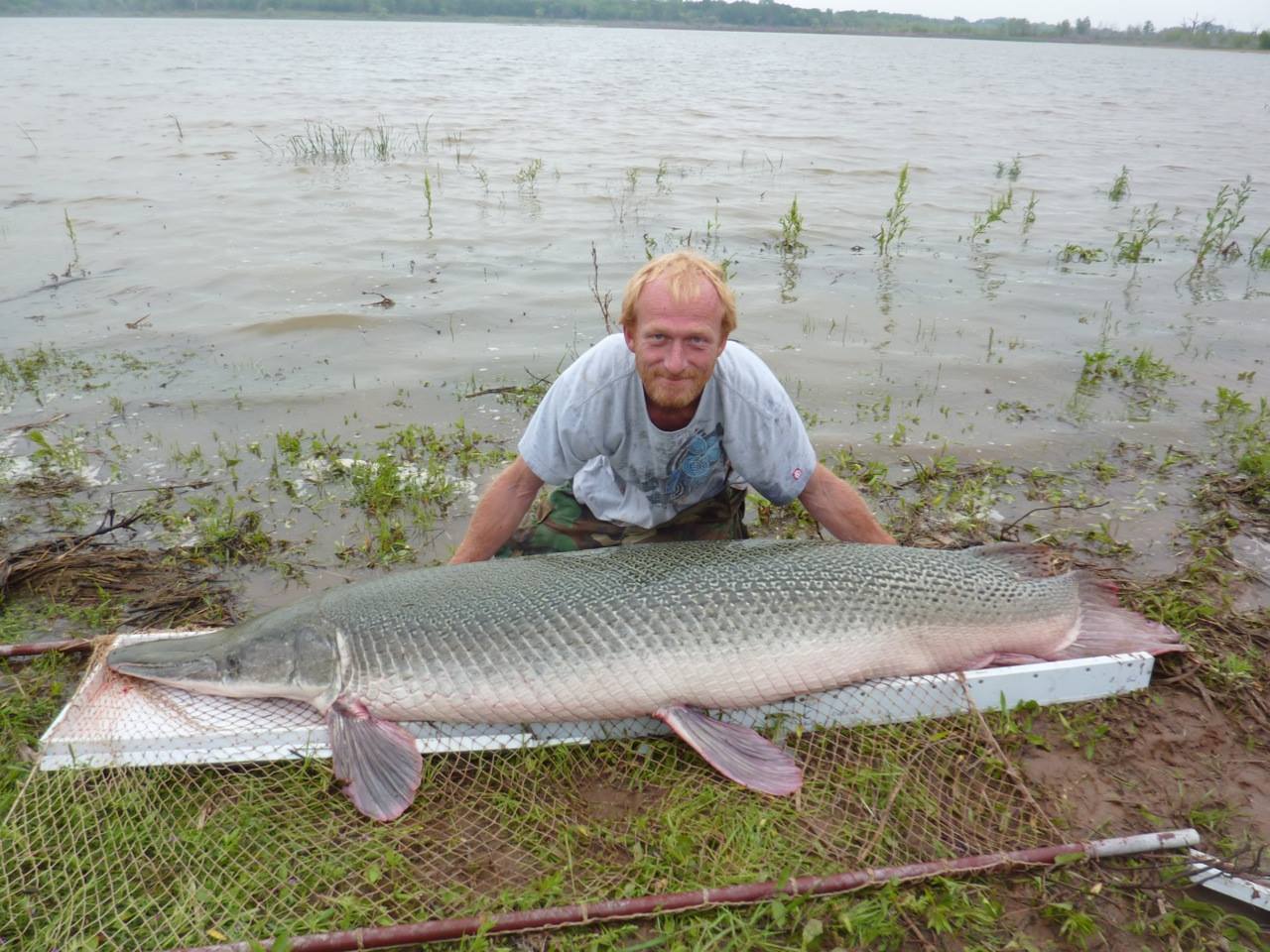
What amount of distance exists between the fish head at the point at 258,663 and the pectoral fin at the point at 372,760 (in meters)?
0.18

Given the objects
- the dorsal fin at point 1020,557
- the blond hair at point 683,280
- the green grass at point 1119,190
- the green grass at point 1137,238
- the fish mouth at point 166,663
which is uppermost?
the blond hair at point 683,280

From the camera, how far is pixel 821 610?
140 inches

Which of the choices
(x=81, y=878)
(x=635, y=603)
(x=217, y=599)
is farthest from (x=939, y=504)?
(x=81, y=878)

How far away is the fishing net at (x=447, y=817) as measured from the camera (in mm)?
2766

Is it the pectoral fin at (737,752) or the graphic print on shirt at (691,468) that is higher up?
the graphic print on shirt at (691,468)

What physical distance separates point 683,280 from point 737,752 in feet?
6.20

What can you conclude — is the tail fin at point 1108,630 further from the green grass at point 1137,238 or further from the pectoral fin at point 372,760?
the green grass at point 1137,238

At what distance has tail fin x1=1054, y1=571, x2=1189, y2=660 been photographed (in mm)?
3838

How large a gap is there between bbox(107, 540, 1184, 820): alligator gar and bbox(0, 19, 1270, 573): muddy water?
115 inches

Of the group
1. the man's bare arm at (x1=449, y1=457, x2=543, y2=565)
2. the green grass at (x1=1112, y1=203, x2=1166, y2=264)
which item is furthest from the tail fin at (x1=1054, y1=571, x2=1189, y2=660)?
the green grass at (x1=1112, y1=203, x2=1166, y2=264)

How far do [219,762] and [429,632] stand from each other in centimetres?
87

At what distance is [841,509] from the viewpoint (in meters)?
4.33

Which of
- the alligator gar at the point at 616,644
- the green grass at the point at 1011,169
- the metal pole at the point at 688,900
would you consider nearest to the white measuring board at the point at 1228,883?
the metal pole at the point at 688,900

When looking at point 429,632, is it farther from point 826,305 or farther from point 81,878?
point 826,305
